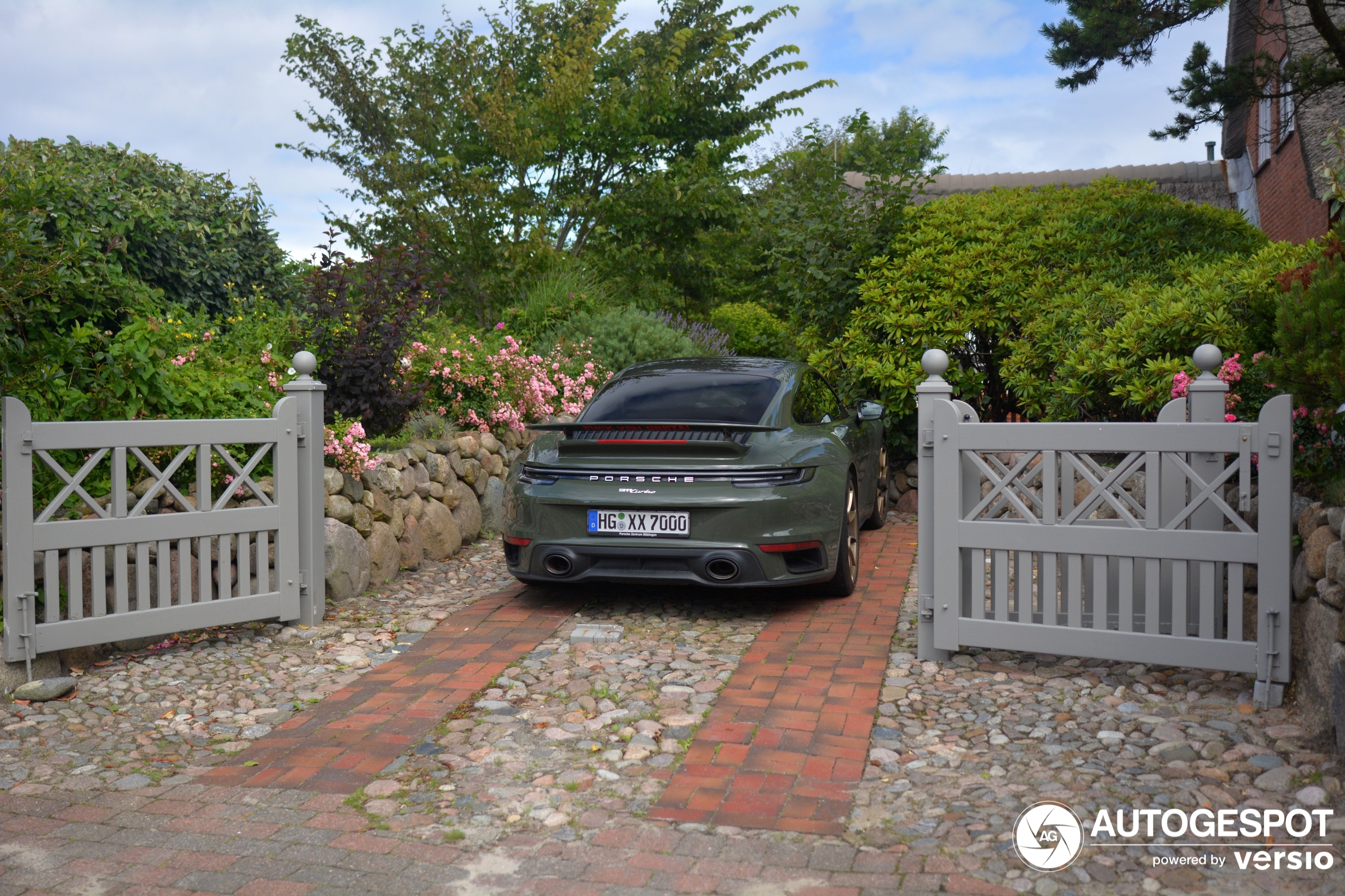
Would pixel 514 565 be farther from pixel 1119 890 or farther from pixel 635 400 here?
pixel 1119 890

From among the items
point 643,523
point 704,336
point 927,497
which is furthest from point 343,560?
point 704,336

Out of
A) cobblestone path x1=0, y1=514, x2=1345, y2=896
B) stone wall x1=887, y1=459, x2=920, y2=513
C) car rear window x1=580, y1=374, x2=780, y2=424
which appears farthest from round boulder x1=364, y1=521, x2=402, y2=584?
stone wall x1=887, y1=459, x2=920, y2=513

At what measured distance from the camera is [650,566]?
18.9 ft

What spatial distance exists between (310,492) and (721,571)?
234 centimetres

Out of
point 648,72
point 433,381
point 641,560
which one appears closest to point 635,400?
point 641,560

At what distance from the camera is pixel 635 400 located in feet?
22.2

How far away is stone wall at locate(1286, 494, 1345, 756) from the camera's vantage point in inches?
150

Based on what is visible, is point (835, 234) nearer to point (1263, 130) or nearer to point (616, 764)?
point (616, 764)

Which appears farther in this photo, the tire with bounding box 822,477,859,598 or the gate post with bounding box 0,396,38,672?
the tire with bounding box 822,477,859,598

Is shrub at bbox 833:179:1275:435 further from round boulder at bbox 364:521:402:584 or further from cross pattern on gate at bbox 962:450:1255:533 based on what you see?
round boulder at bbox 364:521:402:584

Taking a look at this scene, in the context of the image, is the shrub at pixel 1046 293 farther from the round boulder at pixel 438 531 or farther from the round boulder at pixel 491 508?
the round boulder at pixel 438 531

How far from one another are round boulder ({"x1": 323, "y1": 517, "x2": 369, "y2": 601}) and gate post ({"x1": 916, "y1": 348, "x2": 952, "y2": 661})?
350cm

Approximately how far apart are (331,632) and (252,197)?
670 cm

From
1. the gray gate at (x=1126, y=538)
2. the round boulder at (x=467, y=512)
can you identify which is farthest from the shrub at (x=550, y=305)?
the gray gate at (x=1126, y=538)
